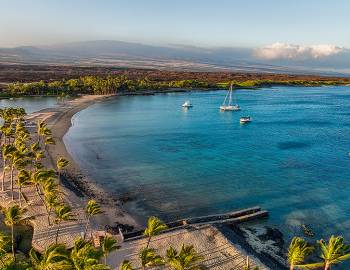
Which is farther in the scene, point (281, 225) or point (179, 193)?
point (179, 193)

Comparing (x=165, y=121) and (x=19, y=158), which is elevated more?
(x=19, y=158)

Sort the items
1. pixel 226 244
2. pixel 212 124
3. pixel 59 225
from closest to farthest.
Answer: pixel 226 244, pixel 59 225, pixel 212 124

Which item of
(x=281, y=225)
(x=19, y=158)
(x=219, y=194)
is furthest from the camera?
(x=219, y=194)

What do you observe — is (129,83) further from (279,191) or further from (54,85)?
(279,191)

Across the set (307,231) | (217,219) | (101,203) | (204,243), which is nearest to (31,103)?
(101,203)

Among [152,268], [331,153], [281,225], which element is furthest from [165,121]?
[152,268]

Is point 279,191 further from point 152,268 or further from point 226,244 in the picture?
point 152,268

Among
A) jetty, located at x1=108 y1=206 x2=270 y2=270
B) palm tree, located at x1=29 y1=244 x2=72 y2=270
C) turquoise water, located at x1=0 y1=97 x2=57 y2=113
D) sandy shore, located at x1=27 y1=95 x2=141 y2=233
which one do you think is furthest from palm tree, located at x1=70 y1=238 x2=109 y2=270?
turquoise water, located at x1=0 y1=97 x2=57 y2=113

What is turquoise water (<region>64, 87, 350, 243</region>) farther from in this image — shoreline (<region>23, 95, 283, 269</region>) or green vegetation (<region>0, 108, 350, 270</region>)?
green vegetation (<region>0, 108, 350, 270</region>)

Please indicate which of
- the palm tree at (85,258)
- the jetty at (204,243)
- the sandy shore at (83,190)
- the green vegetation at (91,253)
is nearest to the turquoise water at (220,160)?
the sandy shore at (83,190)
